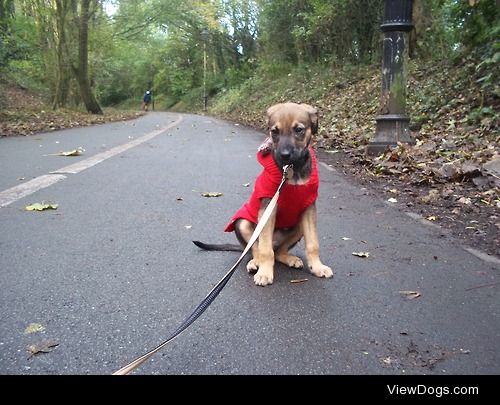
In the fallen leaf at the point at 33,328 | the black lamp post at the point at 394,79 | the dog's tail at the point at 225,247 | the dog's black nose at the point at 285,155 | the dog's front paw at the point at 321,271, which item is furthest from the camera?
the black lamp post at the point at 394,79

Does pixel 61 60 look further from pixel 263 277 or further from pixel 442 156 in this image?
pixel 263 277

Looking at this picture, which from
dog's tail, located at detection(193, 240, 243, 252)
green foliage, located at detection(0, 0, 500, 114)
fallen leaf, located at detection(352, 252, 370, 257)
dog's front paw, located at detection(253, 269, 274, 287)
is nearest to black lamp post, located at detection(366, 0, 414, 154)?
green foliage, located at detection(0, 0, 500, 114)

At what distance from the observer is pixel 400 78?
8555mm

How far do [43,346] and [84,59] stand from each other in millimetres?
25405

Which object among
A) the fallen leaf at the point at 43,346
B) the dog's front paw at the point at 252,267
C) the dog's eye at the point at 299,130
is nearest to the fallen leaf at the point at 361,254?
the dog's front paw at the point at 252,267

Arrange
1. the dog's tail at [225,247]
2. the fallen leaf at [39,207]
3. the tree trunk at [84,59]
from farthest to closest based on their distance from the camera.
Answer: the tree trunk at [84,59] → the fallen leaf at [39,207] → the dog's tail at [225,247]

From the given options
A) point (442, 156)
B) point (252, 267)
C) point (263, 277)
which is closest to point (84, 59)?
point (442, 156)

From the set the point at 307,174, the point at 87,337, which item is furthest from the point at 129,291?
the point at 307,174

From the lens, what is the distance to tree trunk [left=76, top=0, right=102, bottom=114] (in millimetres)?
24453

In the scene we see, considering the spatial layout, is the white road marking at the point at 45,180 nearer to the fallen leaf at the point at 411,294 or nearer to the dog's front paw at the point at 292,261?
the dog's front paw at the point at 292,261

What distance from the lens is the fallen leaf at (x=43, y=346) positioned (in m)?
2.37

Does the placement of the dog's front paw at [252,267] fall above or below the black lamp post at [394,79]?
below

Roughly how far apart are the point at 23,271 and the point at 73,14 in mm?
24718

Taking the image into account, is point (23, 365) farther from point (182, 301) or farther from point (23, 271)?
point (23, 271)
